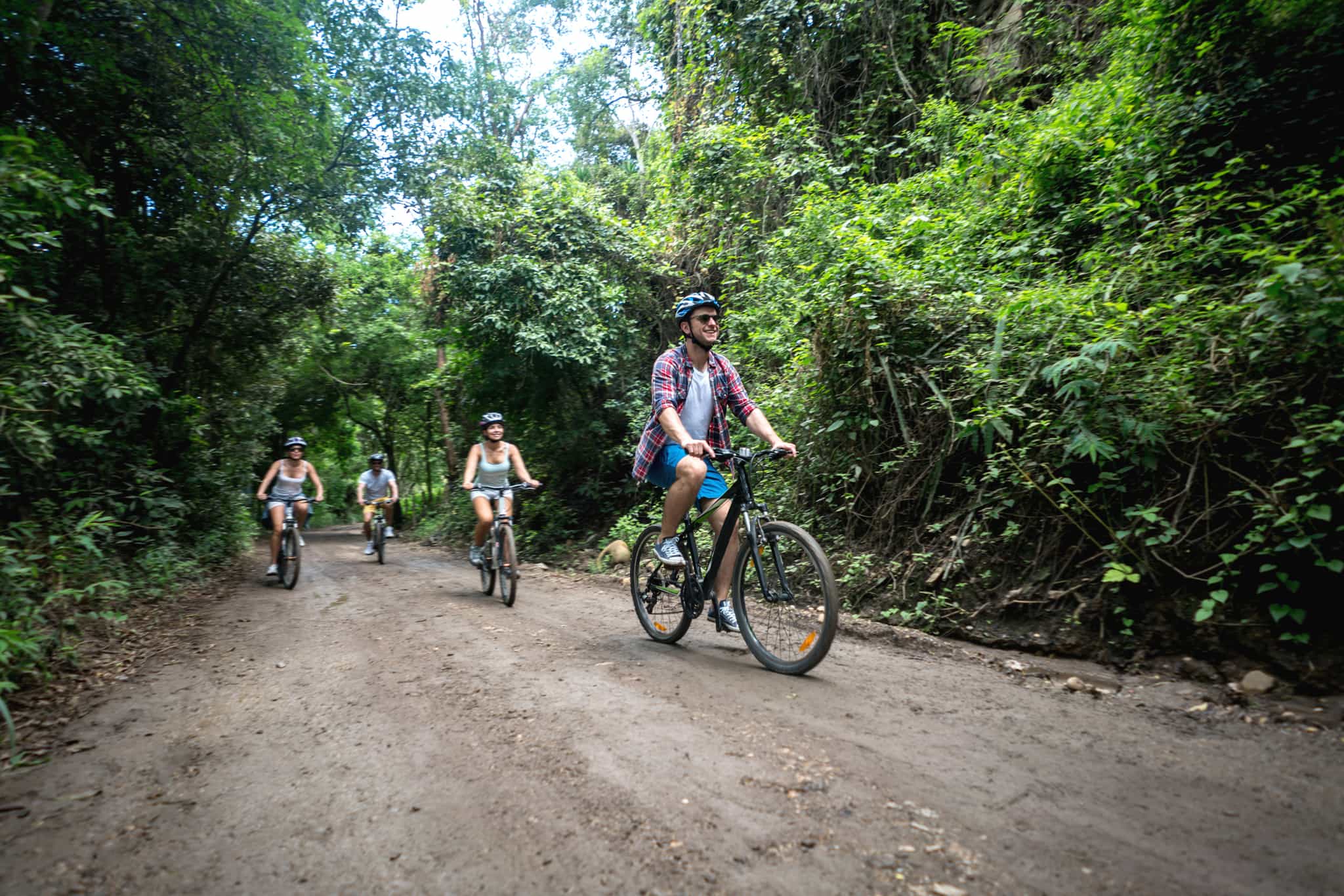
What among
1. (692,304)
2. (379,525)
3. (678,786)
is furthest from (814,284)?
(379,525)

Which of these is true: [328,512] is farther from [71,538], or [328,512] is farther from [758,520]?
[758,520]

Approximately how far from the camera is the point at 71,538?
21.3 ft

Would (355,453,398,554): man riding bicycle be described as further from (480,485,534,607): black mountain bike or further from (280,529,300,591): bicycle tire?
(480,485,534,607): black mountain bike

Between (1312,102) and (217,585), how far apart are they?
12.6 m

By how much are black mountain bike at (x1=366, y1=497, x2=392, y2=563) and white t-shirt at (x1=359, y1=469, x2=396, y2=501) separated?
0.38 feet

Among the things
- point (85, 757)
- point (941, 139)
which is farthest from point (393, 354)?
point (85, 757)

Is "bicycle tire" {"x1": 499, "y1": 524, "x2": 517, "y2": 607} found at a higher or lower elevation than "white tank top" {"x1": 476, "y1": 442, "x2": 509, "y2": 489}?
lower

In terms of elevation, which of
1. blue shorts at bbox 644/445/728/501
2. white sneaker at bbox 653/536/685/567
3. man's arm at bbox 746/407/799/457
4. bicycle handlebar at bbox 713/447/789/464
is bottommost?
white sneaker at bbox 653/536/685/567

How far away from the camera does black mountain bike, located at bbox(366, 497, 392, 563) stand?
39.8ft

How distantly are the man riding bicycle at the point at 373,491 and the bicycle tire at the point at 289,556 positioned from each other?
3071mm

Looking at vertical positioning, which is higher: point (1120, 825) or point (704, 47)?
point (704, 47)

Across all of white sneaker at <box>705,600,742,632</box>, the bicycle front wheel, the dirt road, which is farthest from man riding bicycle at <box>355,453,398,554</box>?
the bicycle front wheel

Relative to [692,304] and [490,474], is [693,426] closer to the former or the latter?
[692,304]

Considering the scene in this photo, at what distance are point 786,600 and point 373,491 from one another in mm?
10900
